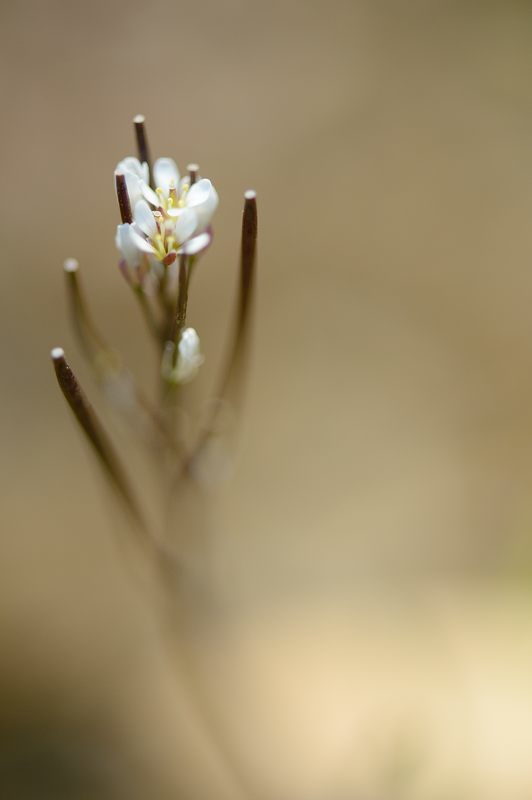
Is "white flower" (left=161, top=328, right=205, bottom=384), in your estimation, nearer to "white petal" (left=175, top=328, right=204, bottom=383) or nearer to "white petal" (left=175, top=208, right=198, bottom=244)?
"white petal" (left=175, top=328, right=204, bottom=383)

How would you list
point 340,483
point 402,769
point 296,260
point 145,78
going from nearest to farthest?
point 402,769, point 340,483, point 296,260, point 145,78

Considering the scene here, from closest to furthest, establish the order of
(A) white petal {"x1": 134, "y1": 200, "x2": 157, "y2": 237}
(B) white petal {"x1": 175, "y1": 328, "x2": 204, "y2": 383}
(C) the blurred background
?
(A) white petal {"x1": 134, "y1": 200, "x2": 157, "y2": 237} < (B) white petal {"x1": 175, "y1": 328, "x2": 204, "y2": 383} < (C) the blurred background

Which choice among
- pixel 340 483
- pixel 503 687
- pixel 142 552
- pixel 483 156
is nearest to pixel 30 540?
pixel 142 552

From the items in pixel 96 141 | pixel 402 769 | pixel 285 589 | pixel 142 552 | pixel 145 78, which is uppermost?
pixel 145 78

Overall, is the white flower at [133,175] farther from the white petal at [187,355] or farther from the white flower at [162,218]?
the white petal at [187,355]

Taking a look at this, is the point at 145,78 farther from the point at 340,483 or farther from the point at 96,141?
the point at 340,483

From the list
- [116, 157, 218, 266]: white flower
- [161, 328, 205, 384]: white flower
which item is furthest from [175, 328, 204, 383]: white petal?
[116, 157, 218, 266]: white flower

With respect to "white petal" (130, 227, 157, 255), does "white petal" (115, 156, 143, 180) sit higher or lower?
higher
